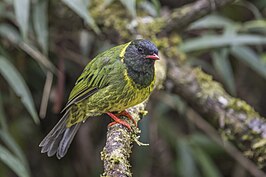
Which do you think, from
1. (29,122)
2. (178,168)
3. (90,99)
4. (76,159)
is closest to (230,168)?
(178,168)

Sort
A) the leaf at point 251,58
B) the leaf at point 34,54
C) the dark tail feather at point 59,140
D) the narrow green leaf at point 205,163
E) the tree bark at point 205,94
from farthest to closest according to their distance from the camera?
the narrow green leaf at point 205,163 → the leaf at point 251,58 → the leaf at point 34,54 → the tree bark at point 205,94 → the dark tail feather at point 59,140

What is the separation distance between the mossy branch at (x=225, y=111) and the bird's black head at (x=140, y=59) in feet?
1.79

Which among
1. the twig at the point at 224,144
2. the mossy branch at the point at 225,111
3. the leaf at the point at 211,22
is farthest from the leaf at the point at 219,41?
the twig at the point at 224,144

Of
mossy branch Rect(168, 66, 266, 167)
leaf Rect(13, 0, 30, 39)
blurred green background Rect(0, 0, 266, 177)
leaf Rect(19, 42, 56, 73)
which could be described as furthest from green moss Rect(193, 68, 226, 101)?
leaf Rect(13, 0, 30, 39)

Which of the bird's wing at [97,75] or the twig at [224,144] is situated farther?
the twig at [224,144]

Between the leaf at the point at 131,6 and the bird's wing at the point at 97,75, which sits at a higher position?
the leaf at the point at 131,6

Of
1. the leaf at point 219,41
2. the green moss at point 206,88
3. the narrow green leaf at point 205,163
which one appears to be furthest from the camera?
the narrow green leaf at point 205,163

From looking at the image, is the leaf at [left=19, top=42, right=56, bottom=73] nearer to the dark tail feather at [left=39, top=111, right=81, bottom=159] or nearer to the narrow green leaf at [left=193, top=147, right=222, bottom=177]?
the dark tail feather at [left=39, top=111, right=81, bottom=159]

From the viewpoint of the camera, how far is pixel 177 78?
351cm

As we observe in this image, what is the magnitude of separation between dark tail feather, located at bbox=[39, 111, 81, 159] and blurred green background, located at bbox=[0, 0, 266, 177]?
0.88 feet

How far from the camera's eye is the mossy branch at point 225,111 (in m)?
3.18

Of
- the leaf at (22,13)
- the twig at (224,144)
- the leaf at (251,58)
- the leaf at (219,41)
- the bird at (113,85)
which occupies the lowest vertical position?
the twig at (224,144)

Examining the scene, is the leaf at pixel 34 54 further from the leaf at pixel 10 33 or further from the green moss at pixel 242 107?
the green moss at pixel 242 107

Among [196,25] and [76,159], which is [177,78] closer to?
[196,25]
